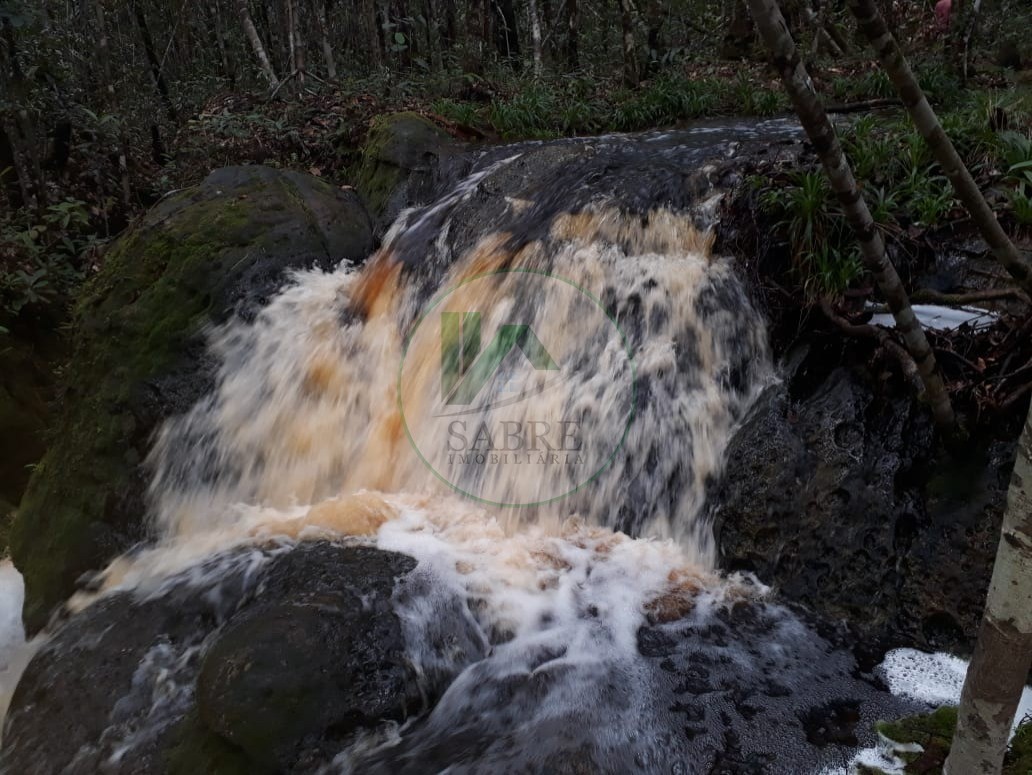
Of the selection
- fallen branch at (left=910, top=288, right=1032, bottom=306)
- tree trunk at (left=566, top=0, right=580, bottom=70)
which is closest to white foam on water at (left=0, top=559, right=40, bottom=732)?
fallen branch at (left=910, top=288, right=1032, bottom=306)

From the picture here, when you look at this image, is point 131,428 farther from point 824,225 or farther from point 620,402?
point 824,225

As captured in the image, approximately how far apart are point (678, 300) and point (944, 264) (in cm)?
151

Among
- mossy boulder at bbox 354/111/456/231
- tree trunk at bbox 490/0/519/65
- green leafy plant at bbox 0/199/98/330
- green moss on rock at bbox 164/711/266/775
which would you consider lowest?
green moss on rock at bbox 164/711/266/775

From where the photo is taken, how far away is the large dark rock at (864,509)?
3184 mm

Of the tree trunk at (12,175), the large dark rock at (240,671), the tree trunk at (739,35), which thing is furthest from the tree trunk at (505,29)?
the large dark rock at (240,671)

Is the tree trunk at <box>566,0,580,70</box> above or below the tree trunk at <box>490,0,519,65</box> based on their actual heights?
below

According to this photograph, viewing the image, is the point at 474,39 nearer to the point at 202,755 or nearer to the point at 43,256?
the point at 43,256

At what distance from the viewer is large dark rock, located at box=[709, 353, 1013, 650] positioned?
318 cm

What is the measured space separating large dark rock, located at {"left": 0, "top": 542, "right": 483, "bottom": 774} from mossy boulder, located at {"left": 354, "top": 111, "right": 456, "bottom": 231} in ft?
12.6

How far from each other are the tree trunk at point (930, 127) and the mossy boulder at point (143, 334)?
4.59m

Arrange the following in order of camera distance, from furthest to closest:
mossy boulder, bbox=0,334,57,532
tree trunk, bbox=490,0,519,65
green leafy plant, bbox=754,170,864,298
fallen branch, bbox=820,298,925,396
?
tree trunk, bbox=490,0,519,65 → mossy boulder, bbox=0,334,57,532 → green leafy plant, bbox=754,170,864,298 → fallen branch, bbox=820,298,925,396

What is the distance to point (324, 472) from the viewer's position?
183 inches

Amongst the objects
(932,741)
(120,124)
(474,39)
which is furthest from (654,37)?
(932,741)

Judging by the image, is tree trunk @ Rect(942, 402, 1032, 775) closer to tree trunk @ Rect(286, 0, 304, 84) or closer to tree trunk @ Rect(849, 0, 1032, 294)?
tree trunk @ Rect(849, 0, 1032, 294)
